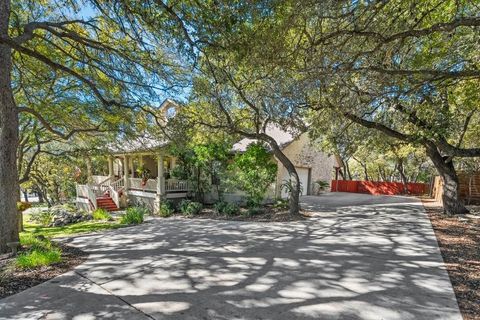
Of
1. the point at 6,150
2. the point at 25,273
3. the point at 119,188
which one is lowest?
the point at 25,273

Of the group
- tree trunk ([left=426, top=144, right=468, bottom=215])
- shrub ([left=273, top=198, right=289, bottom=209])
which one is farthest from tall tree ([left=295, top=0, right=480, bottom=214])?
shrub ([left=273, top=198, right=289, bottom=209])

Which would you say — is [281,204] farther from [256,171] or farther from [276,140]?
[276,140]

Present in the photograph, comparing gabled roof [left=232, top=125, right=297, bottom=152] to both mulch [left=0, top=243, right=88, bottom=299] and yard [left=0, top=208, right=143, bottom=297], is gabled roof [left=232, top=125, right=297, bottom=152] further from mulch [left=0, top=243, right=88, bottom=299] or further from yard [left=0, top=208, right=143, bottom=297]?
mulch [left=0, top=243, right=88, bottom=299]

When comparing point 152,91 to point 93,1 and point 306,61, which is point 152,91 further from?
point 306,61

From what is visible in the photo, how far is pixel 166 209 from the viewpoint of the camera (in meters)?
14.7

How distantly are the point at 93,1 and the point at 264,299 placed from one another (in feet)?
21.5

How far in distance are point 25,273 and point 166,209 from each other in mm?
9615

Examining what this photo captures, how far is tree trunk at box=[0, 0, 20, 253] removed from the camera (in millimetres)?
6527

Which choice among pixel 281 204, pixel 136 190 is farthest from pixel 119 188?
pixel 281 204

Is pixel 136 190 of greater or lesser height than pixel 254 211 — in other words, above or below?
above

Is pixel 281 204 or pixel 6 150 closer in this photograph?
pixel 6 150

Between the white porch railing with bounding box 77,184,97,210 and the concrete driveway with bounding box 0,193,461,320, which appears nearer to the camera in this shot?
the concrete driveway with bounding box 0,193,461,320

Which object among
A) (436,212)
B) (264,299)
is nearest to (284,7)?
(264,299)

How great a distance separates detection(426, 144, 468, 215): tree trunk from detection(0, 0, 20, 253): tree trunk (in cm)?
1354
